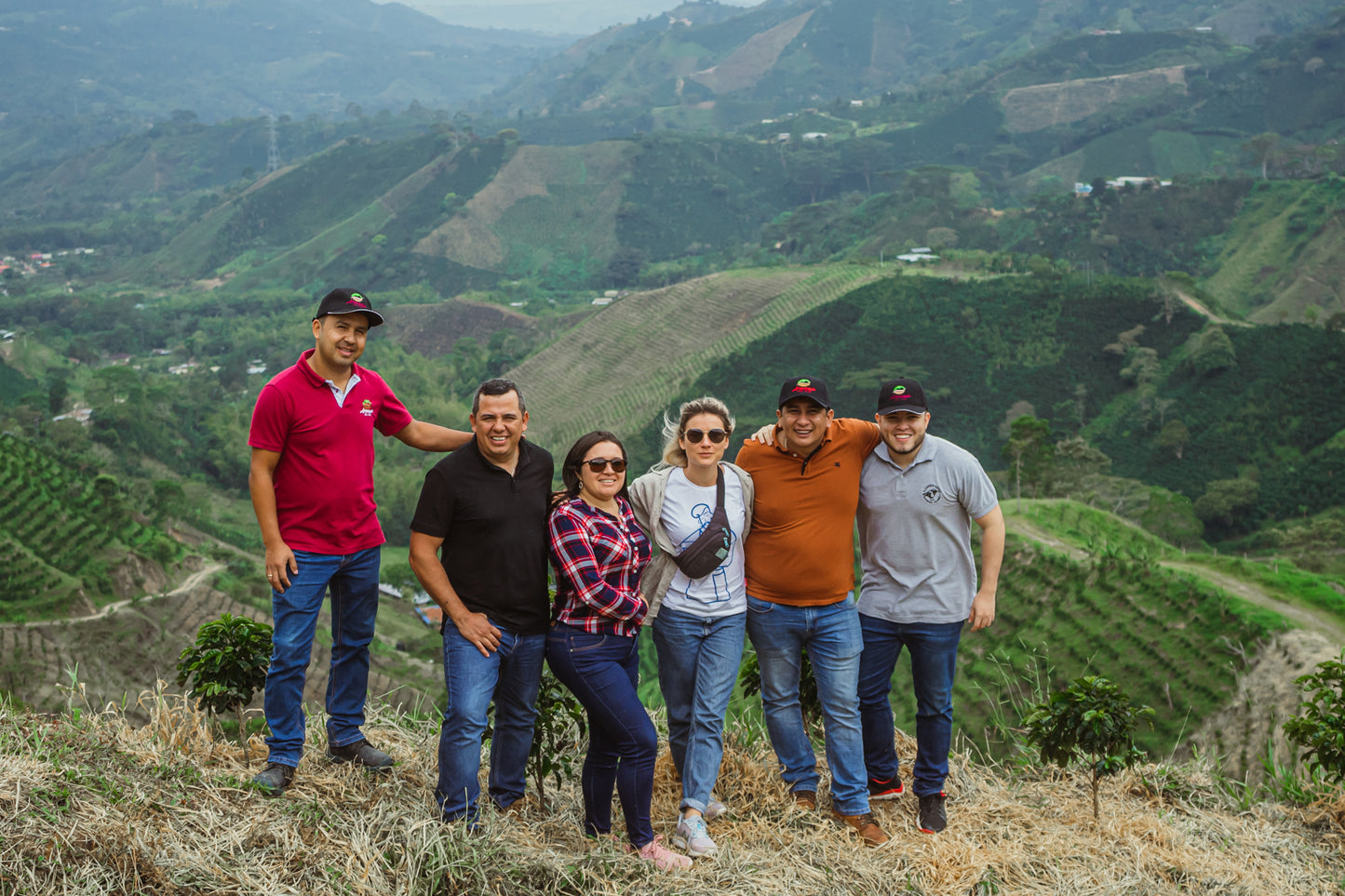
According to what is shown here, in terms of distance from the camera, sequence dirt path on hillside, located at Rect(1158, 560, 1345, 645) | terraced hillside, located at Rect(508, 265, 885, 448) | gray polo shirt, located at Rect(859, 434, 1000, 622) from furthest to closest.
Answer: terraced hillside, located at Rect(508, 265, 885, 448) → dirt path on hillside, located at Rect(1158, 560, 1345, 645) → gray polo shirt, located at Rect(859, 434, 1000, 622)

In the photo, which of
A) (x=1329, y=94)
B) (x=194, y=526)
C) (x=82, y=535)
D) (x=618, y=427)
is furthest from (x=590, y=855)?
(x=1329, y=94)

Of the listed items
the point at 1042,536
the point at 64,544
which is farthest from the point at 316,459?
the point at 64,544

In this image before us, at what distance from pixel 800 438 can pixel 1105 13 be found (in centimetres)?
20305

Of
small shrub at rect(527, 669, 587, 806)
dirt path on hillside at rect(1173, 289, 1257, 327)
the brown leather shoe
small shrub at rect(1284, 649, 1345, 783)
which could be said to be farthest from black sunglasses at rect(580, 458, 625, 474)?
dirt path on hillside at rect(1173, 289, 1257, 327)

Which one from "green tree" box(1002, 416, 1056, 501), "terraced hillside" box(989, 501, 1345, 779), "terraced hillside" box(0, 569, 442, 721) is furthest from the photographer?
"green tree" box(1002, 416, 1056, 501)

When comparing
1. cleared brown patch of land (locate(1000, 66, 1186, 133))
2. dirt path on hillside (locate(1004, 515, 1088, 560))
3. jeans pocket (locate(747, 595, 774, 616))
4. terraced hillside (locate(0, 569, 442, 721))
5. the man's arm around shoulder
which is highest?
cleared brown patch of land (locate(1000, 66, 1186, 133))

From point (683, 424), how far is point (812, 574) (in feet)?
2.94

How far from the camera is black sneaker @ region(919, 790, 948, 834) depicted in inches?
188

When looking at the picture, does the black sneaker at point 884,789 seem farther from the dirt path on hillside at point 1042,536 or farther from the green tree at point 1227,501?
the green tree at point 1227,501

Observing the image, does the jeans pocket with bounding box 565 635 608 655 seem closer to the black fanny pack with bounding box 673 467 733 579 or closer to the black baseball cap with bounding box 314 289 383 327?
the black fanny pack with bounding box 673 467 733 579

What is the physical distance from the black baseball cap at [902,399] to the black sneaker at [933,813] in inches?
71.3

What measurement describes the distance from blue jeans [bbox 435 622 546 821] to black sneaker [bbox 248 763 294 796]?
2.16ft

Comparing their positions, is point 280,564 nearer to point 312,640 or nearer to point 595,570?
point 312,640

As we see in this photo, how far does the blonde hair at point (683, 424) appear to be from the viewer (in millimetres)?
4559
